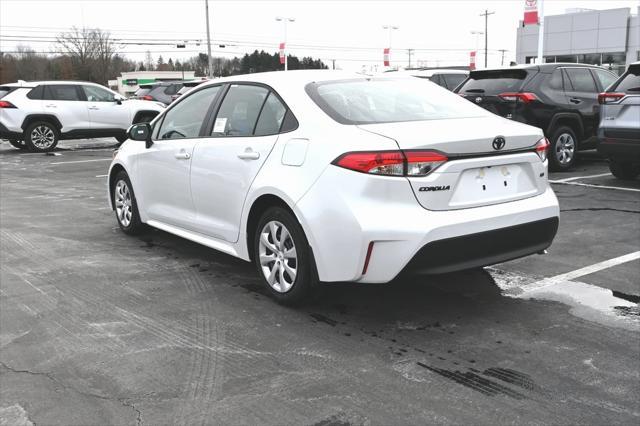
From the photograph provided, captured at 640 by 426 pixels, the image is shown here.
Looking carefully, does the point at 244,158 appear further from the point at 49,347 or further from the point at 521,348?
the point at 521,348

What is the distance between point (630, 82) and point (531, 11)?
12.6 metres

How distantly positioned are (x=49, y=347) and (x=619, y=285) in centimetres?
398

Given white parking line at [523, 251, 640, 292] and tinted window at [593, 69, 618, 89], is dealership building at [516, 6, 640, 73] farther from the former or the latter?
white parking line at [523, 251, 640, 292]

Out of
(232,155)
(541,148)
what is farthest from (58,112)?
(541,148)

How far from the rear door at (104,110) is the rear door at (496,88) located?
1060 cm

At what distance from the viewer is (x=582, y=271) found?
16.8ft

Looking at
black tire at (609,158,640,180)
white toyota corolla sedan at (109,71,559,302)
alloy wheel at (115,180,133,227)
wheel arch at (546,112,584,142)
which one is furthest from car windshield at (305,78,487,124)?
wheel arch at (546,112,584,142)

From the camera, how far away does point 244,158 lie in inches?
181

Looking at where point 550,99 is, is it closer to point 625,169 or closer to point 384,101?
point 625,169

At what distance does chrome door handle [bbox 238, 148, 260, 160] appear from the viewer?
4.50 meters

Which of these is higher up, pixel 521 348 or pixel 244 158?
pixel 244 158

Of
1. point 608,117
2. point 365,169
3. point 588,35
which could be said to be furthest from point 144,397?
point 588,35

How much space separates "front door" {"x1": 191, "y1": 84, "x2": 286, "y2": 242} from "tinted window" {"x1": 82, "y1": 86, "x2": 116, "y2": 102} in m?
13.7

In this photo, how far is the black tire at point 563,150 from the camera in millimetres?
10545
